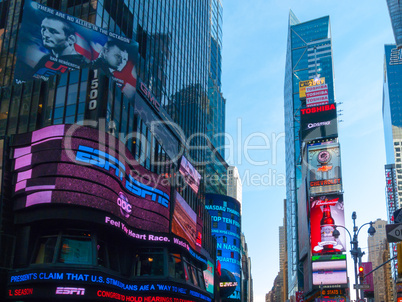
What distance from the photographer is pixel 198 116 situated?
10200cm

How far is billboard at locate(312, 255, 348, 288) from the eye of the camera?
99.8 metres

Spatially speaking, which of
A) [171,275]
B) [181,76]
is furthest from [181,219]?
[181,76]

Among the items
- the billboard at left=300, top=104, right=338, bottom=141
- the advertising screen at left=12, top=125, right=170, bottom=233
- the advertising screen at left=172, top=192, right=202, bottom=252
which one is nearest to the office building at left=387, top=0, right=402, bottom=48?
the billboard at left=300, top=104, right=338, bottom=141

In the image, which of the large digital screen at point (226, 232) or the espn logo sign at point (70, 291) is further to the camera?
the large digital screen at point (226, 232)

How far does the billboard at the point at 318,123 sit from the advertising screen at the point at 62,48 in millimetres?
67189

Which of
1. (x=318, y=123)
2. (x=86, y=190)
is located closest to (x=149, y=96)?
(x=86, y=190)

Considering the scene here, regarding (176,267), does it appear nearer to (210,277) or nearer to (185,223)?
(185,223)

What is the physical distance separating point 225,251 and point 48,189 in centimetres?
8119

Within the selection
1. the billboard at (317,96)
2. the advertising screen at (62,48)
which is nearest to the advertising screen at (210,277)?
the advertising screen at (62,48)

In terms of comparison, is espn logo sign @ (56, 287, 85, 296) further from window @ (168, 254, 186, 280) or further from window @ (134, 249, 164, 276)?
window @ (168, 254, 186, 280)

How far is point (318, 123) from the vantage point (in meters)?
117

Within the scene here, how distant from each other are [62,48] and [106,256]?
978 inches

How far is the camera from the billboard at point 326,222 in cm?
10262

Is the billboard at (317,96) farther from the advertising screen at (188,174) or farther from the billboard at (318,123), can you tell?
the advertising screen at (188,174)
